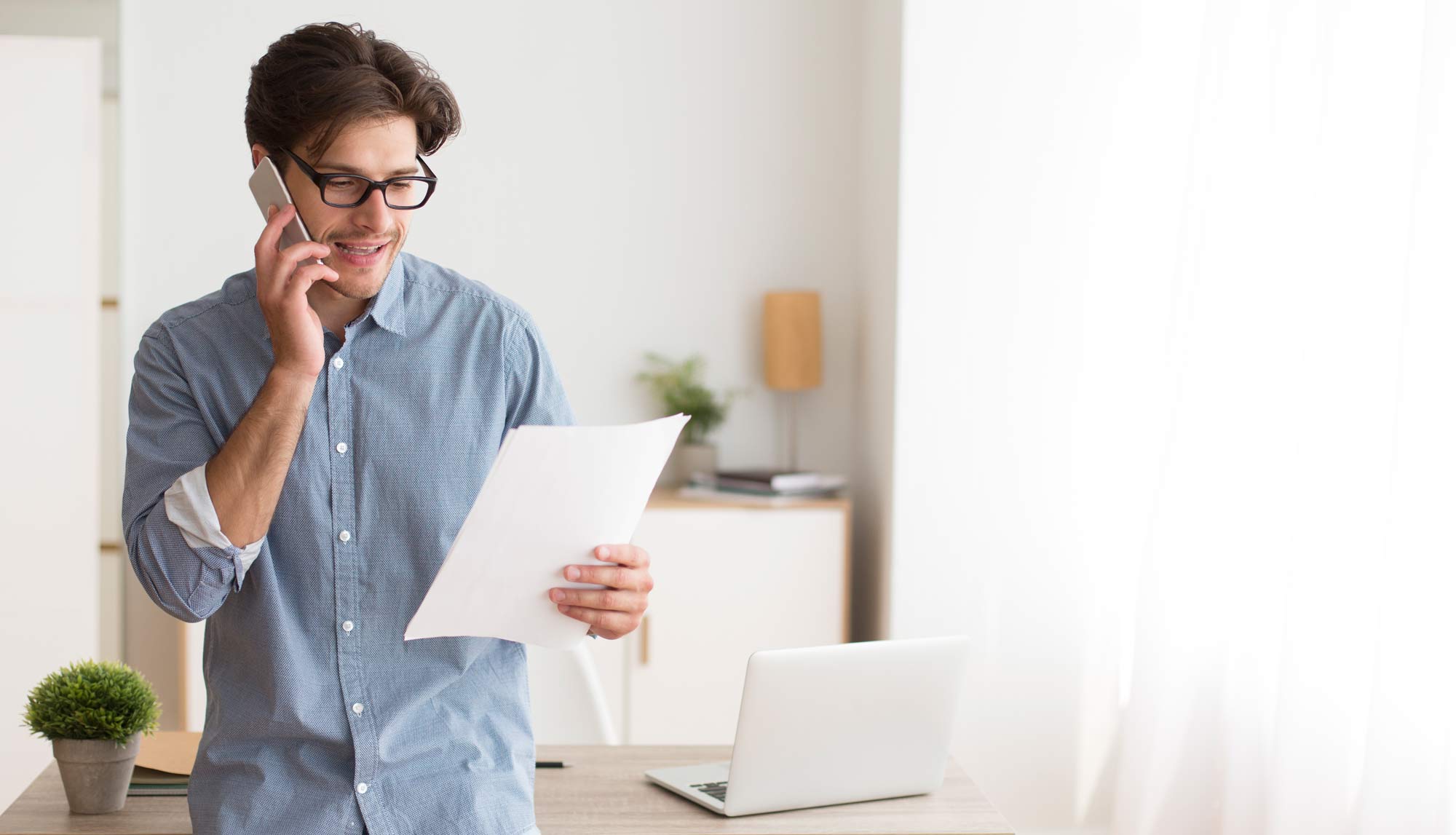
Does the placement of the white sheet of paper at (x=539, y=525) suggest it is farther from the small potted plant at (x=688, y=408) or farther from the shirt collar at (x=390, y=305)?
the small potted plant at (x=688, y=408)

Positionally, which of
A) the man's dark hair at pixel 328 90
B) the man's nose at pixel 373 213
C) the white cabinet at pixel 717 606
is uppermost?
the man's dark hair at pixel 328 90

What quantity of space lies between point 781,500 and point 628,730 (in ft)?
2.43

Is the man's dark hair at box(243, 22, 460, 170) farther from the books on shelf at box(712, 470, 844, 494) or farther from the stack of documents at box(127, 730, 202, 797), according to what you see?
the books on shelf at box(712, 470, 844, 494)

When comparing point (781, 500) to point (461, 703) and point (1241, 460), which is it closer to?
point (1241, 460)

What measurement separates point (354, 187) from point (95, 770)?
32.4 inches

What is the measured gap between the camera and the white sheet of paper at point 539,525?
133 cm

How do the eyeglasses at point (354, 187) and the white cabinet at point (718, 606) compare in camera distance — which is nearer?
the eyeglasses at point (354, 187)

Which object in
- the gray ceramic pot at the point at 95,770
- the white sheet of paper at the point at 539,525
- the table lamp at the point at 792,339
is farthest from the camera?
the table lamp at the point at 792,339

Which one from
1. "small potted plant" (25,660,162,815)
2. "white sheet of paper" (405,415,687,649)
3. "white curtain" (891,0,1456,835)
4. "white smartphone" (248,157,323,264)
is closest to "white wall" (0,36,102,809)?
"small potted plant" (25,660,162,815)

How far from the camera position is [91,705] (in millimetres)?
1640

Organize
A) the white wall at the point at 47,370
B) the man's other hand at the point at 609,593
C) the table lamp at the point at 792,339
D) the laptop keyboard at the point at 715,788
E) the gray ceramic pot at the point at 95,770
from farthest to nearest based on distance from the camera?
the table lamp at the point at 792,339
the white wall at the point at 47,370
the laptop keyboard at the point at 715,788
the gray ceramic pot at the point at 95,770
the man's other hand at the point at 609,593

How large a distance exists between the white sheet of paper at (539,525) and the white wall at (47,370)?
98.8 inches

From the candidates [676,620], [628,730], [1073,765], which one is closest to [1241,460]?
[1073,765]

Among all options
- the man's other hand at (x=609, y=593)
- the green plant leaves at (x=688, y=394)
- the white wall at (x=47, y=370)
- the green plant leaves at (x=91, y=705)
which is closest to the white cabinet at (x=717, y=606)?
the green plant leaves at (x=688, y=394)
